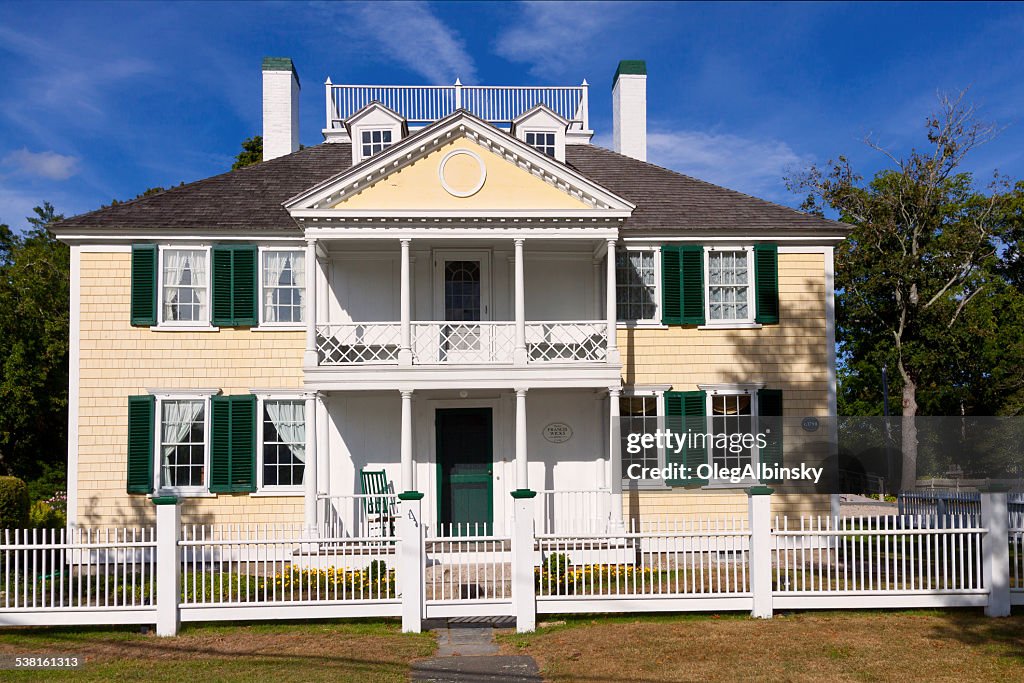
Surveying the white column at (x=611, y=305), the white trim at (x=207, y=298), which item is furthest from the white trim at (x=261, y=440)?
the white column at (x=611, y=305)

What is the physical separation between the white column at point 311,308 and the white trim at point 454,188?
2.36 m

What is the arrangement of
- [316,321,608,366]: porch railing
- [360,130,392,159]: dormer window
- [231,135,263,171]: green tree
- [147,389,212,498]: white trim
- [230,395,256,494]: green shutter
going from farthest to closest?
1. [231,135,263,171]: green tree
2. [360,130,392,159]: dormer window
3. [230,395,256,494]: green shutter
4. [147,389,212,498]: white trim
5. [316,321,608,366]: porch railing

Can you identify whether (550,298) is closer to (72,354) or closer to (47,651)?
(72,354)

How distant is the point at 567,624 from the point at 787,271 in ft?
28.4

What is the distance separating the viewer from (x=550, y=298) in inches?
648

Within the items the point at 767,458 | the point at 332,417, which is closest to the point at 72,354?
the point at 332,417

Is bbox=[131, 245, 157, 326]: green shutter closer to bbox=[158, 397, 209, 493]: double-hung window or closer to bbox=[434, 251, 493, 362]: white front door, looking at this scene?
bbox=[158, 397, 209, 493]: double-hung window

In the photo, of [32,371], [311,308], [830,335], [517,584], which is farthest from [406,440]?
[32,371]

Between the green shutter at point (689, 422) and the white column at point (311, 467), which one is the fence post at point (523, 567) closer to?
the white column at point (311, 467)

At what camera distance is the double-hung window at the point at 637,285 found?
1622 cm

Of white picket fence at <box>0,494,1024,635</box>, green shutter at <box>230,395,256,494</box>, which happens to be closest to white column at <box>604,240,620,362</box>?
white picket fence at <box>0,494,1024,635</box>

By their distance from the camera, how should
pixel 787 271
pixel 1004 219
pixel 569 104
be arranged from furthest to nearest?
pixel 1004 219, pixel 569 104, pixel 787 271

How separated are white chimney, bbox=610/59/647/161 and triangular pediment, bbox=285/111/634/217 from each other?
17.9 ft

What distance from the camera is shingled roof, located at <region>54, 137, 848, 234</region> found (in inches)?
620
